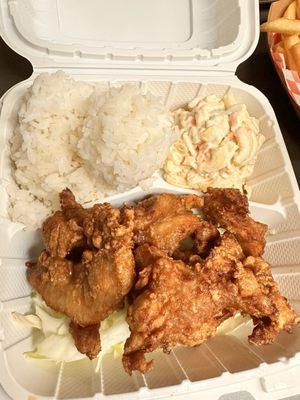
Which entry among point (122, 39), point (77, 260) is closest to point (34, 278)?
point (77, 260)

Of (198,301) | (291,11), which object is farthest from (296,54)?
(198,301)

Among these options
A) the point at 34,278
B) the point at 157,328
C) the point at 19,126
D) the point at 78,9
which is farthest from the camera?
the point at 78,9

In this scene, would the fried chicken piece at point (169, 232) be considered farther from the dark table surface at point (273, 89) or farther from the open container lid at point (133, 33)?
the dark table surface at point (273, 89)

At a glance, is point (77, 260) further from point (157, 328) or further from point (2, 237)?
point (157, 328)

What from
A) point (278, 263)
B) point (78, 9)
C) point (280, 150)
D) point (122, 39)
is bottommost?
point (278, 263)

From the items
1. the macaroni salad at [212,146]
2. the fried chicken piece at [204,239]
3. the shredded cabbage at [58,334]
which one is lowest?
the shredded cabbage at [58,334]

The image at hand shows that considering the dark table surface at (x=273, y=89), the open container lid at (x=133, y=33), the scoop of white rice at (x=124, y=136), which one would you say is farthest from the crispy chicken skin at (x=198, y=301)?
the dark table surface at (x=273, y=89)
